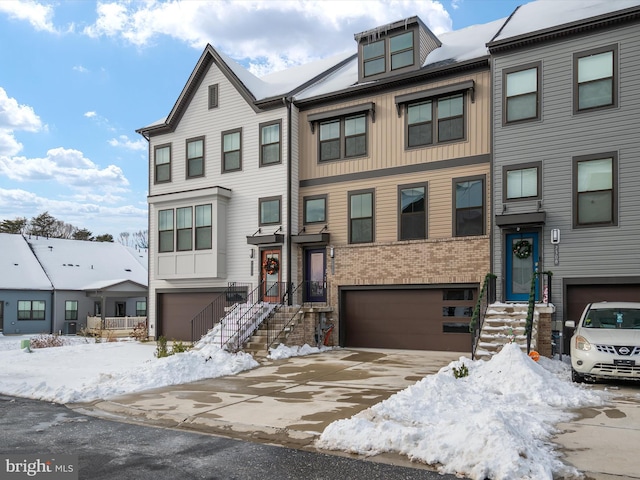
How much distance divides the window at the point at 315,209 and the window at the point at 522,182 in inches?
270

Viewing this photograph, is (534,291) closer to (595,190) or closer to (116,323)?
(595,190)

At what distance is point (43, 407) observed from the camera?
34.7 ft

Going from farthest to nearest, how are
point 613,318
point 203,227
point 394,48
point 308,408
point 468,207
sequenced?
point 203,227, point 394,48, point 468,207, point 613,318, point 308,408

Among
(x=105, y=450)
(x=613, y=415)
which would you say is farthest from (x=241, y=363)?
(x=613, y=415)

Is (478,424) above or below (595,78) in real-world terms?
below

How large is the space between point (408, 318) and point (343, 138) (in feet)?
23.1

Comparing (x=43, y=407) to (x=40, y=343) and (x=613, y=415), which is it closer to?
(x=613, y=415)

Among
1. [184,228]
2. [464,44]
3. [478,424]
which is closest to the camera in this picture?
[478,424]

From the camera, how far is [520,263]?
55.1 ft

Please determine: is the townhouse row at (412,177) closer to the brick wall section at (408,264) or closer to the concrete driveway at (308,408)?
the brick wall section at (408,264)

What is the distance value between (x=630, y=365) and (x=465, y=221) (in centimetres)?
810

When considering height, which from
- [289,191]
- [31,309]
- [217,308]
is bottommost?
[31,309]

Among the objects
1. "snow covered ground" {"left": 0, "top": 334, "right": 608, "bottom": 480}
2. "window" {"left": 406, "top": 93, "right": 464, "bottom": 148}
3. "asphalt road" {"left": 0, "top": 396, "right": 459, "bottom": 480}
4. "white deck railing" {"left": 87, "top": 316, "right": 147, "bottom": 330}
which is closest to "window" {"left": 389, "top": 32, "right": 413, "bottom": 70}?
Result: "window" {"left": 406, "top": 93, "right": 464, "bottom": 148}

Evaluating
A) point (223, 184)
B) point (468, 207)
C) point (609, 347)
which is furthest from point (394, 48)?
point (609, 347)
